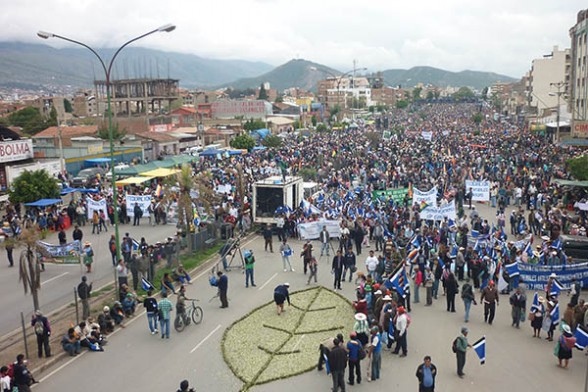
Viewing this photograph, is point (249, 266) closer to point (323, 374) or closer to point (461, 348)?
point (323, 374)

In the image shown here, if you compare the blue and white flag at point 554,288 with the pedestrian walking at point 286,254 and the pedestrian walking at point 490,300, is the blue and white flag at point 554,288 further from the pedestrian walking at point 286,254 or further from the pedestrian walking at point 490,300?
the pedestrian walking at point 286,254

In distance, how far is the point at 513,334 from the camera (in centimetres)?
1367

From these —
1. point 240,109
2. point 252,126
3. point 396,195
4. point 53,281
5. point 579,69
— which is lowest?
point 53,281

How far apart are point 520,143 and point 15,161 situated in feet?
147

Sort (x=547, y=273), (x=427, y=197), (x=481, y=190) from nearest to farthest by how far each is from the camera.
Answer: (x=547, y=273) → (x=427, y=197) → (x=481, y=190)

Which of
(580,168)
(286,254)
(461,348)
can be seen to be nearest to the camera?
(461,348)

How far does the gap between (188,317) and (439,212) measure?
11888mm

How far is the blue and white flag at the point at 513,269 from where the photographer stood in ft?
52.9

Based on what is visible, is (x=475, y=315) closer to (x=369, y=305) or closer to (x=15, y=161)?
(x=369, y=305)

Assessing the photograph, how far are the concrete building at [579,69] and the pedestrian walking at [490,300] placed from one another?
4663cm

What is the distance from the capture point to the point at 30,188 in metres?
28.0

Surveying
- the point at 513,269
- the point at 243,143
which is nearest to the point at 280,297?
the point at 513,269

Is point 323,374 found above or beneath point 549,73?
beneath

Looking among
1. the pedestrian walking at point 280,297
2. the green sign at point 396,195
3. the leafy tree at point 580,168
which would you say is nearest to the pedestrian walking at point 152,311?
the pedestrian walking at point 280,297
